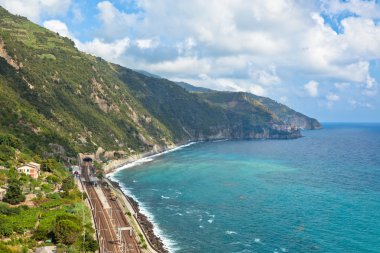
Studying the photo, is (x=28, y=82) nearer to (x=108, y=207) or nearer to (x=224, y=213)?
(x=108, y=207)

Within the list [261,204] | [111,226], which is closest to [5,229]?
[111,226]

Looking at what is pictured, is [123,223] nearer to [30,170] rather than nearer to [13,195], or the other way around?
[13,195]

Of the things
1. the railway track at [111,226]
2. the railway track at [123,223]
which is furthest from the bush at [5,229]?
the railway track at [123,223]

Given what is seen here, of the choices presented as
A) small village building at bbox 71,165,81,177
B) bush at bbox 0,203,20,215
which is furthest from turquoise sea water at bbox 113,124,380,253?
bush at bbox 0,203,20,215

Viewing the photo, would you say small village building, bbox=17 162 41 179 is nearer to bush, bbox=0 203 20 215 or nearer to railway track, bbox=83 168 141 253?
railway track, bbox=83 168 141 253

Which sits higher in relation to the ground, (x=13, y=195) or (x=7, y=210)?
(x=13, y=195)

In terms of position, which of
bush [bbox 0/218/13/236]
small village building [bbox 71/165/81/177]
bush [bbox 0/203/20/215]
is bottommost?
bush [bbox 0/218/13/236]
